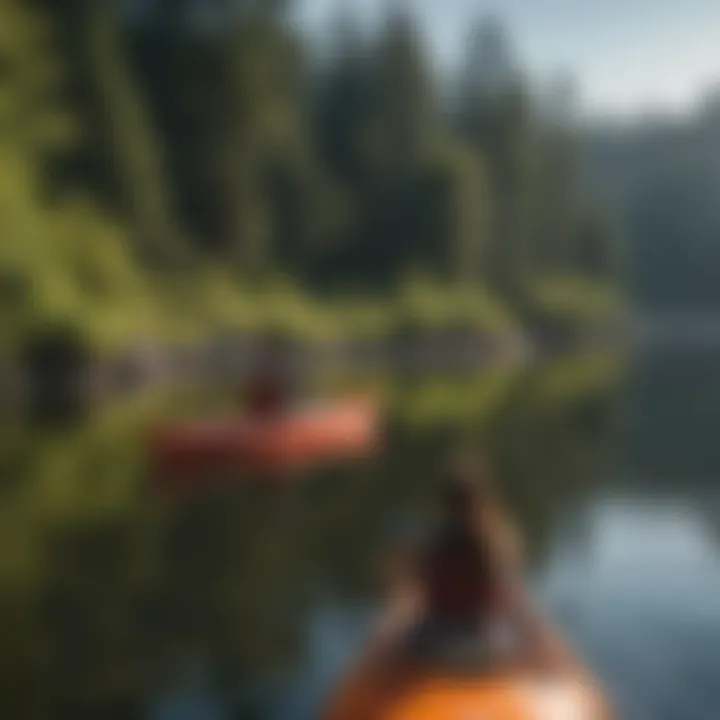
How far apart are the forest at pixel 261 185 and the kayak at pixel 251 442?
724cm

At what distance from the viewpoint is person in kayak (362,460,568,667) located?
433 centimetres

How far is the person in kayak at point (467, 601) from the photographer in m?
4.33

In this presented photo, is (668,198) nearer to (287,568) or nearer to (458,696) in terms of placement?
(287,568)

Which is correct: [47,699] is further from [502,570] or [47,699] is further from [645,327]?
[645,327]

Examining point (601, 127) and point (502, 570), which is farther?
point (601, 127)

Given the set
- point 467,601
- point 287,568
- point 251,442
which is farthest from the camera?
point 251,442

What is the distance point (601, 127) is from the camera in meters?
51.1

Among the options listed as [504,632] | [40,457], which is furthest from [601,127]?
[504,632]

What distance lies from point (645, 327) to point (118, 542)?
3660 cm

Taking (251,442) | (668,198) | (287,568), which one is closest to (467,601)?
(287,568)

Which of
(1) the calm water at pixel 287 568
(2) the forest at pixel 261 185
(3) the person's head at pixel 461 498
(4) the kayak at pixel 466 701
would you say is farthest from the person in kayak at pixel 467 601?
(2) the forest at pixel 261 185

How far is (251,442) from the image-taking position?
10656 millimetres

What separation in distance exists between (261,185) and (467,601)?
25.0 metres

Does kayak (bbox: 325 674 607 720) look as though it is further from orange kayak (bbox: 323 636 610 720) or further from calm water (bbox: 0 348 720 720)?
calm water (bbox: 0 348 720 720)
